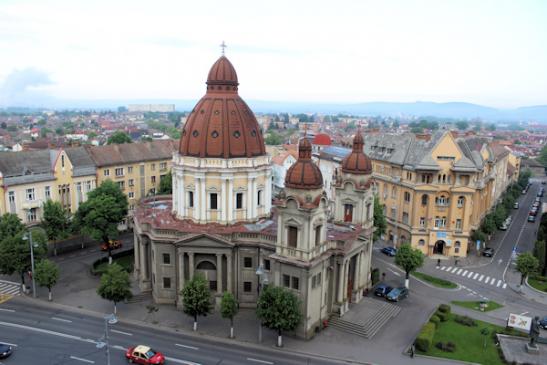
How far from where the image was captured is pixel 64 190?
84.8m

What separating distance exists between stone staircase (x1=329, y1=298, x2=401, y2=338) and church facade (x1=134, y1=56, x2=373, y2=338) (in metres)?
1.39

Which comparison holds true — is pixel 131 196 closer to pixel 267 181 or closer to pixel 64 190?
pixel 64 190

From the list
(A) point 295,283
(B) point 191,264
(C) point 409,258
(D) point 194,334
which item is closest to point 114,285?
(B) point 191,264

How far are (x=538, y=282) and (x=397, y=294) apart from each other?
26.1 meters

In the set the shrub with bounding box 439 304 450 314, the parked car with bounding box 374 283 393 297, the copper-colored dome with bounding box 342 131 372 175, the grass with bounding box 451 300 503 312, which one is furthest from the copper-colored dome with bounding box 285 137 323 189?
the grass with bounding box 451 300 503 312

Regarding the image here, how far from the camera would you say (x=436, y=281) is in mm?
71438

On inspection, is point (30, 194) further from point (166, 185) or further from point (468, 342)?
point (468, 342)

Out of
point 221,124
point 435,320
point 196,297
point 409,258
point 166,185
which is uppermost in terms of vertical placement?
point 221,124

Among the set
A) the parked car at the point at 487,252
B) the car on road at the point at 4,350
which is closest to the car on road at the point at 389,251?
the parked car at the point at 487,252

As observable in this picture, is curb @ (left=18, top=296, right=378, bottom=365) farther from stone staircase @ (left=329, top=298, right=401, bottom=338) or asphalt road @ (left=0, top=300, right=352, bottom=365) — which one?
stone staircase @ (left=329, top=298, right=401, bottom=338)

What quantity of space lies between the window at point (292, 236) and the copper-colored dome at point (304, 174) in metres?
4.97

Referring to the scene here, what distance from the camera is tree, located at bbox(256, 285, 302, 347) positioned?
47.9m

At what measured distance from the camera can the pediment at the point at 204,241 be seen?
185ft

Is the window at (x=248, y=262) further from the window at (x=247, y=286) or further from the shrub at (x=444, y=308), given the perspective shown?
the shrub at (x=444, y=308)
